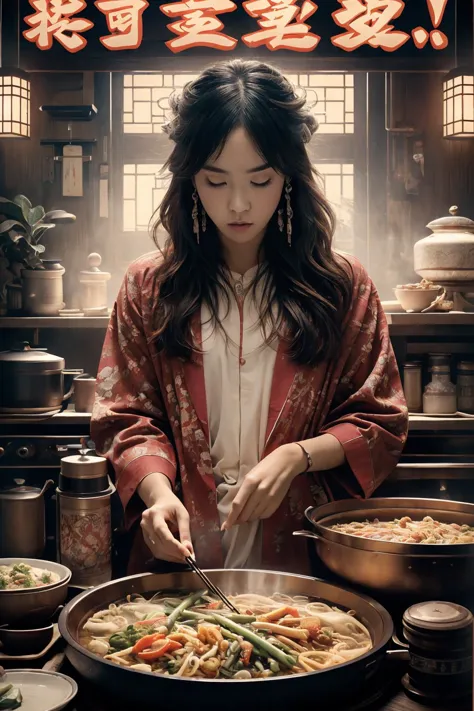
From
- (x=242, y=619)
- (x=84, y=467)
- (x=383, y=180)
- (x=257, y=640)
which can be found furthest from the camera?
(x=383, y=180)

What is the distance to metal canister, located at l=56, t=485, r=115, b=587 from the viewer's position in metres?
2.52

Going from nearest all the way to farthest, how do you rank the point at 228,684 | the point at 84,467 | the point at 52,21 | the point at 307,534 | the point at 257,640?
the point at 228,684, the point at 257,640, the point at 307,534, the point at 84,467, the point at 52,21

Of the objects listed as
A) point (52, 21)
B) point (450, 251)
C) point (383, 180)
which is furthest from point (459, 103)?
point (52, 21)

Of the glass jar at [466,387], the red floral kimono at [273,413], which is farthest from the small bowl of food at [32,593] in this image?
the glass jar at [466,387]

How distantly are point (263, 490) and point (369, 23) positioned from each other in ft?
8.67

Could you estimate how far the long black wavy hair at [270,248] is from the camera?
77.6 inches

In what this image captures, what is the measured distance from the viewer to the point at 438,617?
119 centimetres

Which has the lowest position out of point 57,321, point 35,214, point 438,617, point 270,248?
point 438,617

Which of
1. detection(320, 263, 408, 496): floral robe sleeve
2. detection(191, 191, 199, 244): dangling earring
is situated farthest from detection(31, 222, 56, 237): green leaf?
detection(320, 263, 408, 496): floral robe sleeve

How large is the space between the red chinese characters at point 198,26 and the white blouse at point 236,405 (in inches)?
71.9

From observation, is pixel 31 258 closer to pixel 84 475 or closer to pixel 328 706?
pixel 84 475

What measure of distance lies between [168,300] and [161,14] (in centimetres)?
234

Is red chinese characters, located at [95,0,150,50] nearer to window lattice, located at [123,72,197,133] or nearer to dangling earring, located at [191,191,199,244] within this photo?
window lattice, located at [123,72,197,133]

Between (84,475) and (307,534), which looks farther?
(84,475)
